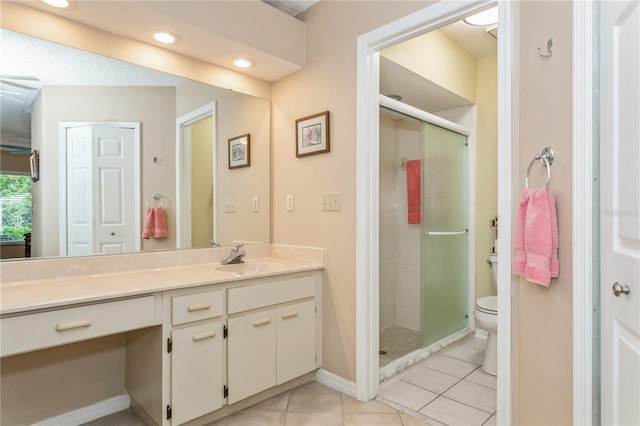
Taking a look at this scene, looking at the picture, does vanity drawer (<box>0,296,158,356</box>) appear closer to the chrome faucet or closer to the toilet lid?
the chrome faucet

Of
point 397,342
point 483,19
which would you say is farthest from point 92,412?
point 483,19

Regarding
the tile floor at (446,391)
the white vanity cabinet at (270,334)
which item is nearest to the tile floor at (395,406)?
the tile floor at (446,391)

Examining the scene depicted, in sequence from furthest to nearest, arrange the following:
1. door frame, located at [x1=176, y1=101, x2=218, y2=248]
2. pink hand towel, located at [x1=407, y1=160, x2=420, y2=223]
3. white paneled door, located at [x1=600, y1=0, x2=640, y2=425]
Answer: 1. pink hand towel, located at [x1=407, y1=160, x2=420, y2=223]
2. door frame, located at [x1=176, y1=101, x2=218, y2=248]
3. white paneled door, located at [x1=600, y1=0, x2=640, y2=425]

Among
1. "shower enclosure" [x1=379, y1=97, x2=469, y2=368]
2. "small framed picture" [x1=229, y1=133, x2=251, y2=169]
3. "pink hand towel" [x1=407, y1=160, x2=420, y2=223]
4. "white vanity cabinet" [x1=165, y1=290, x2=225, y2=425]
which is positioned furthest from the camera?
"pink hand towel" [x1=407, y1=160, x2=420, y2=223]

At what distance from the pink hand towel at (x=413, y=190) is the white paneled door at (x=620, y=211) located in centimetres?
175

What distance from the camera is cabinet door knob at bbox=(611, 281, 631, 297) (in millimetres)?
1114

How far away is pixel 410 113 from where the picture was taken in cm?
269

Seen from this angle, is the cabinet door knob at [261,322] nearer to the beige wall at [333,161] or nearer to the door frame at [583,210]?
the beige wall at [333,161]

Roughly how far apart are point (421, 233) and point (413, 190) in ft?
1.26

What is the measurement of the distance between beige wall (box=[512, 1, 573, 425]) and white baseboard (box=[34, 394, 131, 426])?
1993 millimetres

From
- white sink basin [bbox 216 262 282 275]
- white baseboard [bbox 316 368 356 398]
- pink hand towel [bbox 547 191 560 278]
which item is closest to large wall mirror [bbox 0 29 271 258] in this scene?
white sink basin [bbox 216 262 282 275]

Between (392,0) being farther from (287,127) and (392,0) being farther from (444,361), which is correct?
(444,361)

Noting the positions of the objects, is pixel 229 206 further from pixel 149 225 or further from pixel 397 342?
pixel 397 342

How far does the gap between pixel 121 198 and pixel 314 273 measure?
1.23 metres
